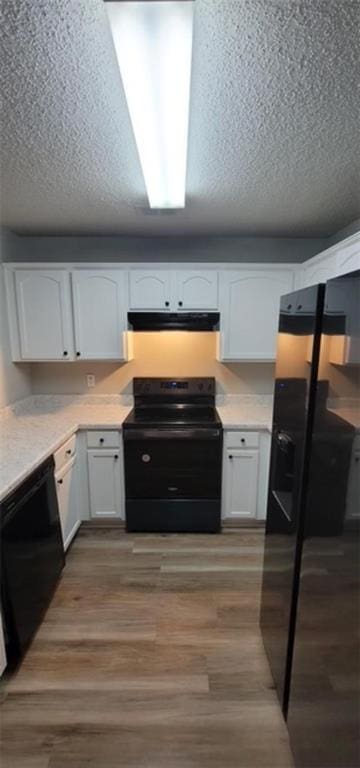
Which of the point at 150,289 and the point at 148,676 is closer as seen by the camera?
the point at 148,676

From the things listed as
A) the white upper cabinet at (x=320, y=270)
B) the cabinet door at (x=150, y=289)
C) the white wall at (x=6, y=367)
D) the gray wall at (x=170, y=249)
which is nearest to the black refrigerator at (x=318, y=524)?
the white upper cabinet at (x=320, y=270)

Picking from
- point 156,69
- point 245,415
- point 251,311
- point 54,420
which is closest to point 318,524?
point 156,69

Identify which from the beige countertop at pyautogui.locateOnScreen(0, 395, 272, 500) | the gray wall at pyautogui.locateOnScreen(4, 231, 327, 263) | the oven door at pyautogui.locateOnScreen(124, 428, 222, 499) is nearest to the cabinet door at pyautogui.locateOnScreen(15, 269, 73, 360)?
the gray wall at pyautogui.locateOnScreen(4, 231, 327, 263)

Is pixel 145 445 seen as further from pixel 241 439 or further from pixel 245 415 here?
pixel 245 415

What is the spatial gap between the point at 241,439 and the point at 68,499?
4.55 ft

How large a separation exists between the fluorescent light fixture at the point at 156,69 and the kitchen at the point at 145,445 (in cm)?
11

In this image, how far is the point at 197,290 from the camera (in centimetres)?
275

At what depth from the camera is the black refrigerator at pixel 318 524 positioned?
0.90 meters

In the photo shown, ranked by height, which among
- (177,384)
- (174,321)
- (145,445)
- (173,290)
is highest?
(173,290)

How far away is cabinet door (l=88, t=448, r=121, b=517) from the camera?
8.72ft

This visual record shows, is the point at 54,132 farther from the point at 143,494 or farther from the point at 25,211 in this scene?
the point at 143,494

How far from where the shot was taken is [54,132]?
1.35 metres

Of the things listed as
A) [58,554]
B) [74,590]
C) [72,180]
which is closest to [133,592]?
[74,590]

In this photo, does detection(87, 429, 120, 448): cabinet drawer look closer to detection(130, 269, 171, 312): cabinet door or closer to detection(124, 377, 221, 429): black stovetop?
detection(124, 377, 221, 429): black stovetop
